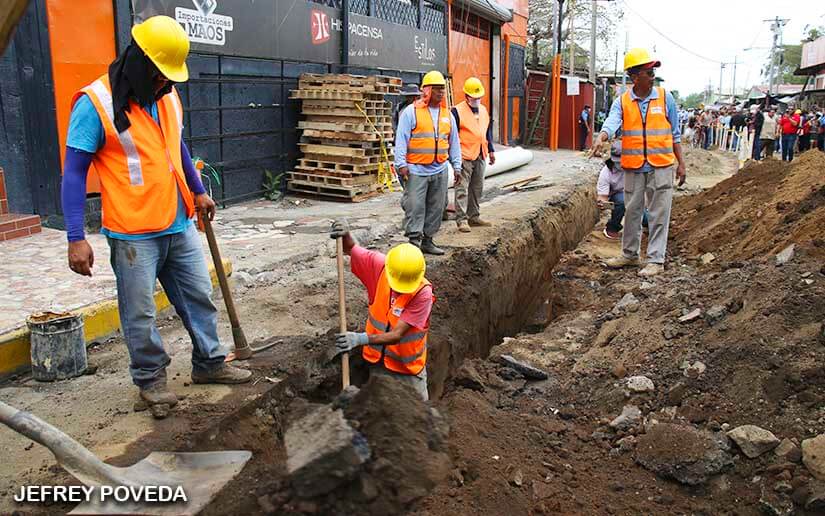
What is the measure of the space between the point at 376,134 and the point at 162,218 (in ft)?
25.3

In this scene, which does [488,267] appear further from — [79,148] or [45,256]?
[79,148]

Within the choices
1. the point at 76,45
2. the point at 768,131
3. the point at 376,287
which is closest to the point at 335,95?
the point at 76,45

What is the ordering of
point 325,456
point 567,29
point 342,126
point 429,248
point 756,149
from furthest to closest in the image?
1. point 567,29
2. point 756,149
3. point 342,126
4. point 429,248
5. point 325,456

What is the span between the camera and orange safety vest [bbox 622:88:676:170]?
7.05m

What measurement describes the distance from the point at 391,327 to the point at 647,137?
3.88m

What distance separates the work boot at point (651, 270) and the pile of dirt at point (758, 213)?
0.81 meters

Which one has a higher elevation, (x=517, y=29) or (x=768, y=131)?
(x=517, y=29)

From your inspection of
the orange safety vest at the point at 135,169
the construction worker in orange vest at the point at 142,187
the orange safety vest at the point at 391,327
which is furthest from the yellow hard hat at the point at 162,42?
the orange safety vest at the point at 391,327

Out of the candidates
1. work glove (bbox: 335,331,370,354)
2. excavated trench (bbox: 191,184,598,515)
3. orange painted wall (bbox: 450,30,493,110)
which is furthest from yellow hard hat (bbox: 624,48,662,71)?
orange painted wall (bbox: 450,30,493,110)

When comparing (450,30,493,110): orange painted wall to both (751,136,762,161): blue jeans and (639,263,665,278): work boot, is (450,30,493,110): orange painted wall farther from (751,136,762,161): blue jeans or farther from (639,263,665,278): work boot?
(639,263,665,278): work boot

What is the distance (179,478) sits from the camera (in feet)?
10.1

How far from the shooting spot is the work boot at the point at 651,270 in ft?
24.7

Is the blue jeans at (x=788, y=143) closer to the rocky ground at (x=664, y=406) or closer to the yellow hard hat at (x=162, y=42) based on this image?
the rocky ground at (x=664, y=406)

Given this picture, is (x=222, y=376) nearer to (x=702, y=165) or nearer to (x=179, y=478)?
(x=179, y=478)
